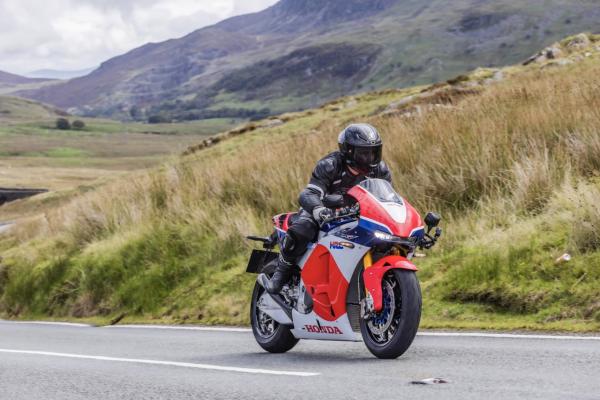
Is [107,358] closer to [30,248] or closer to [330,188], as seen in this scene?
[330,188]

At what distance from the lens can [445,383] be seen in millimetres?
6129

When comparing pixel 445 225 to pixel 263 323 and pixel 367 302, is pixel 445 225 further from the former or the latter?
pixel 367 302

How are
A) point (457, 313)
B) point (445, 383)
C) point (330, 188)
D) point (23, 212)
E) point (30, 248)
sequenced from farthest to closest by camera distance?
point (23, 212)
point (30, 248)
point (457, 313)
point (330, 188)
point (445, 383)

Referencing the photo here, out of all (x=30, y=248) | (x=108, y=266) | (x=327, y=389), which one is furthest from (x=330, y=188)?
(x=30, y=248)

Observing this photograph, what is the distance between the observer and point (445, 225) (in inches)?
495

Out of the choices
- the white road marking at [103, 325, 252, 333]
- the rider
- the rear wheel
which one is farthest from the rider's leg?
the white road marking at [103, 325, 252, 333]

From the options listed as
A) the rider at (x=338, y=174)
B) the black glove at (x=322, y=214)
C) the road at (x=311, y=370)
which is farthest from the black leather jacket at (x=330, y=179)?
the road at (x=311, y=370)

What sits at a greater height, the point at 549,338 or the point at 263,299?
the point at 263,299

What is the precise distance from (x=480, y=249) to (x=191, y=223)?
21.6ft

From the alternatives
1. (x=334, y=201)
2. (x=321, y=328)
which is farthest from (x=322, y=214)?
(x=321, y=328)

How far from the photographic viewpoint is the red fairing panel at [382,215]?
7117mm

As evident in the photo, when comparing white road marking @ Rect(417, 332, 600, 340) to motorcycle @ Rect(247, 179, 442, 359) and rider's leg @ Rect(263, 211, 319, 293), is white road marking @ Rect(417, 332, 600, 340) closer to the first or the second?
motorcycle @ Rect(247, 179, 442, 359)

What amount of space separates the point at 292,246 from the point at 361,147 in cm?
110

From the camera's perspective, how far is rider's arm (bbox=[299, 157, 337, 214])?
25.7 ft
